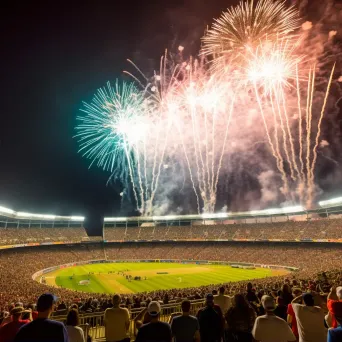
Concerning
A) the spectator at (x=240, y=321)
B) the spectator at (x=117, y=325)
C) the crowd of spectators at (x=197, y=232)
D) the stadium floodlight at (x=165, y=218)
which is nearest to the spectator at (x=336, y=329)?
the spectator at (x=240, y=321)

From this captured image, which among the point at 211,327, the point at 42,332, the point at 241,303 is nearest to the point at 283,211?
the point at 241,303

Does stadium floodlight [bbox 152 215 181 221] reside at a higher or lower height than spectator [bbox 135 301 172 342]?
higher

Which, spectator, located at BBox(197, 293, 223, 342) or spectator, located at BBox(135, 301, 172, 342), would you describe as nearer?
spectator, located at BBox(135, 301, 172, 342)

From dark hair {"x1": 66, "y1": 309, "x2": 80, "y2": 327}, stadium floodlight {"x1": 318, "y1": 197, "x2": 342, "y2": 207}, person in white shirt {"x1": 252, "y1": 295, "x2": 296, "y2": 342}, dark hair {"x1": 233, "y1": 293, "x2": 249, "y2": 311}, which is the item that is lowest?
person in white shirt {"x1": 252, "y1": 295, "x2": 296, "y2": 342}

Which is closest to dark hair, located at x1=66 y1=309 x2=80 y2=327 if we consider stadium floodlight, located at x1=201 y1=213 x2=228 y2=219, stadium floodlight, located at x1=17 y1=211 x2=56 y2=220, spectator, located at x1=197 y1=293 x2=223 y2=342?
spectator, located at x1=197 y1=293 x2=223 y2=342

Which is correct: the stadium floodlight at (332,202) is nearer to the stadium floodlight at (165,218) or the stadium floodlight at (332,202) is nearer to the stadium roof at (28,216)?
the stadium floodlight at (165,218)

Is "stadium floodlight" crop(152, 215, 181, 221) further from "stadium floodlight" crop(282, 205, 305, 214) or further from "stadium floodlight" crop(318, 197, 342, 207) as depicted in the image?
"stadium floodlight" crop(318, 197, 342, 207)

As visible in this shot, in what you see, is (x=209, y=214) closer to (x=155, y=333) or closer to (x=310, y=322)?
(x=310, y=322)

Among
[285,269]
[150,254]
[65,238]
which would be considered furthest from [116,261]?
[285,269]
